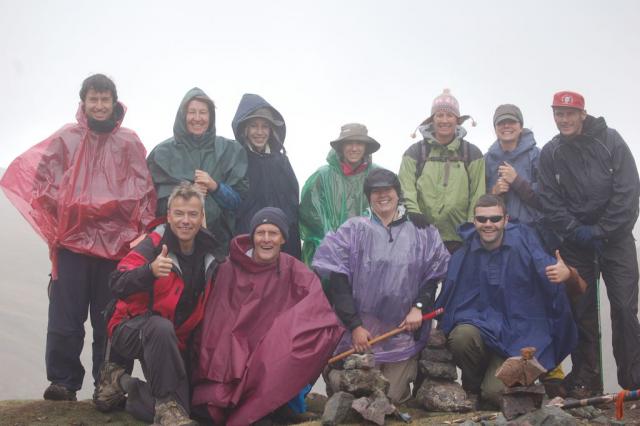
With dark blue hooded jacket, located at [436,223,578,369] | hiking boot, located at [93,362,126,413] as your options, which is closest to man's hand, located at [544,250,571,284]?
dark blue hooded jacket, located at [436,223,578,369]

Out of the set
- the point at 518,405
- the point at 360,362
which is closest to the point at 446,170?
the point at 360,362

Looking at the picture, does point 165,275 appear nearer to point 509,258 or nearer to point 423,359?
point 423,359

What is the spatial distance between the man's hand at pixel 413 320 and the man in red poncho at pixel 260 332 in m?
0.80

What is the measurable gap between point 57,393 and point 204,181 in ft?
9.38

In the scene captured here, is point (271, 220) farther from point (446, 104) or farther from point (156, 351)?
point (446, 104)

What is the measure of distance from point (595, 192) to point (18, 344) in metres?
74.2

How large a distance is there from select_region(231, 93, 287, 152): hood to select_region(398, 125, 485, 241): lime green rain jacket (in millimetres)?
1836

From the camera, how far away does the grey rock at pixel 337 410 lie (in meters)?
5.66

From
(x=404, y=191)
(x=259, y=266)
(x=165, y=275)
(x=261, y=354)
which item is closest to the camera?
(x=165, y=275)

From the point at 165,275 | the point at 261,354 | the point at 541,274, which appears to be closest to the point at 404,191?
the point at 541,274

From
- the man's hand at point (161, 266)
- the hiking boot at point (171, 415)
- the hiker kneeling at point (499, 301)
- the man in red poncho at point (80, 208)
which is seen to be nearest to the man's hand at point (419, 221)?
the hiker kneeling at point (499, 301)

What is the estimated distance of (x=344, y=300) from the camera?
6922 mm

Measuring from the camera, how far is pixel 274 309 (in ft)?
21.3

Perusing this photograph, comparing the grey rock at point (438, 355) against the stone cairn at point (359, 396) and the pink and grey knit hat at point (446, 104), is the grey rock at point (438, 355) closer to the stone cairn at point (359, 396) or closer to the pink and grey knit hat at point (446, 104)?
the stone cairn at point (359, 396)
